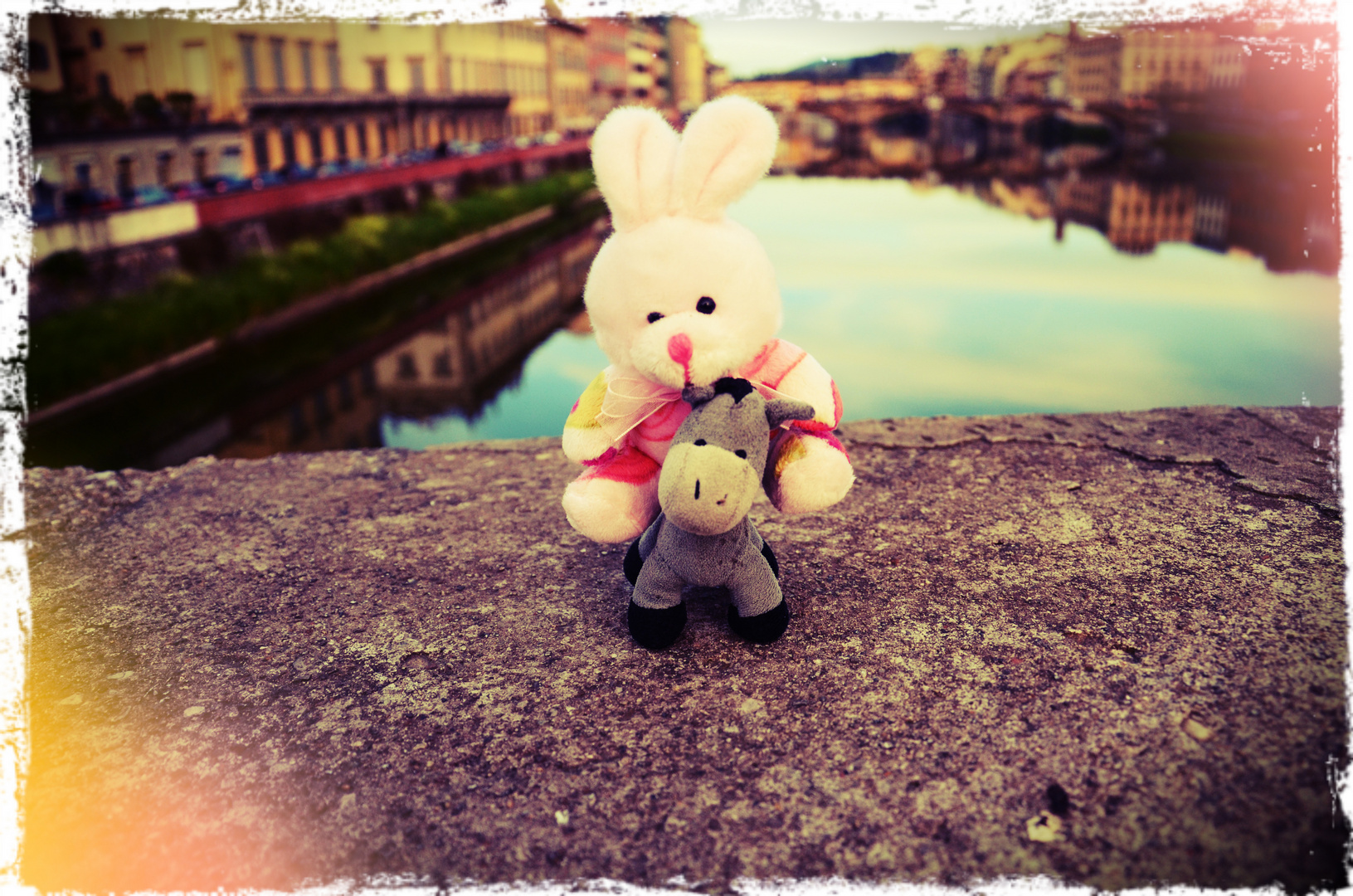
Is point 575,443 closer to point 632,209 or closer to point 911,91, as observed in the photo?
point 632,209

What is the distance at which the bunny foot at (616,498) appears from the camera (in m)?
1.92

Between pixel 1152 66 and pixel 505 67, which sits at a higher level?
pixel 1152 66

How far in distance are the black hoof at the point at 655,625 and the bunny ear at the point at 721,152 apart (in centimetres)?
85

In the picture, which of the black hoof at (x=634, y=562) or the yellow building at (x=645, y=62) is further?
the yellow building at (x=645, y=62)

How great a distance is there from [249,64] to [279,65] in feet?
3.55

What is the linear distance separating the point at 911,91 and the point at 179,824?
2390 inches

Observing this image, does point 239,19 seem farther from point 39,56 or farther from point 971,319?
point 39,56

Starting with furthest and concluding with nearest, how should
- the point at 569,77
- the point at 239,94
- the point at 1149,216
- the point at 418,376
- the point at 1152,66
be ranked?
→ the point at 1152,66, the point at 569,77, the point at 1149,216, the point at 239,94, the point at 418,376

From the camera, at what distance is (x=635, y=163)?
176 cm

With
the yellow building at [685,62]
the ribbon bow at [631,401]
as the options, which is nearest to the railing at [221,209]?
the ribbon bow at [631,401]

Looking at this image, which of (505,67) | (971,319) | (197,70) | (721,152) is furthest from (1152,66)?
(721,152)

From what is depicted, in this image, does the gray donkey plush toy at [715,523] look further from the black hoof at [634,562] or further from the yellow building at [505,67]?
the yellow building at [505,67]

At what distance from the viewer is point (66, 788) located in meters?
1.59

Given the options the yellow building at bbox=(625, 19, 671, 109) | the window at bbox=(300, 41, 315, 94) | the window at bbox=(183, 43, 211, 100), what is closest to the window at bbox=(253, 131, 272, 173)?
the window at bbox=(183, 43, 211, 100)
